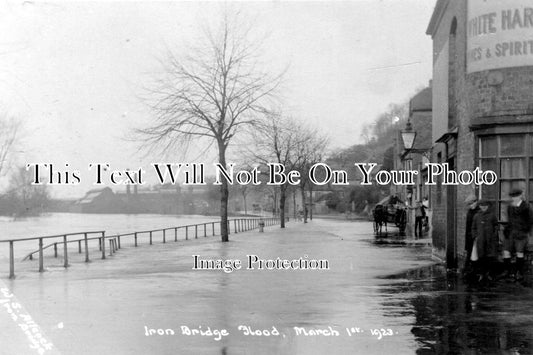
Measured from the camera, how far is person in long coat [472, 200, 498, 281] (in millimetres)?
12743

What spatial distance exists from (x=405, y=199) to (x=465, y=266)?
102ft

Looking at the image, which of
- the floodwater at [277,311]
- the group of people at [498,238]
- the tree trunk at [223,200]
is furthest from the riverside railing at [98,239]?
the group of people at [498,238]

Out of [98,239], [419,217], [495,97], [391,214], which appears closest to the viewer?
[495,97]

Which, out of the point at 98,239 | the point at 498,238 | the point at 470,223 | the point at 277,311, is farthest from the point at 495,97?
the point at 98,239

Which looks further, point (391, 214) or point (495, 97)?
point (391, 214)

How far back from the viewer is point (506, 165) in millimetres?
13250

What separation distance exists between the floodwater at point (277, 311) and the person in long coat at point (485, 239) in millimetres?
653

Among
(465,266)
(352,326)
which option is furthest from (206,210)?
(352,326)

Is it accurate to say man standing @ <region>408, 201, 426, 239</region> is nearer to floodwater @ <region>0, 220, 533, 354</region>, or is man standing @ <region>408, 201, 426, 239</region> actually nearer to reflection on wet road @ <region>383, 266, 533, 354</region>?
floodwater @ <region>0, 220, 533, 354</region>

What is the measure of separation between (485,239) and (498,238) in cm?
38

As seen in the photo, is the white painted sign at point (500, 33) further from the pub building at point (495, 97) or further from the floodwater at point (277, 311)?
the floodwater at point (277, 311)

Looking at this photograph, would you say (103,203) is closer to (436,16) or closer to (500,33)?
(436,16)

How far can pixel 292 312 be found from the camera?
912 cm

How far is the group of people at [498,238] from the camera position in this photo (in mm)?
12602
